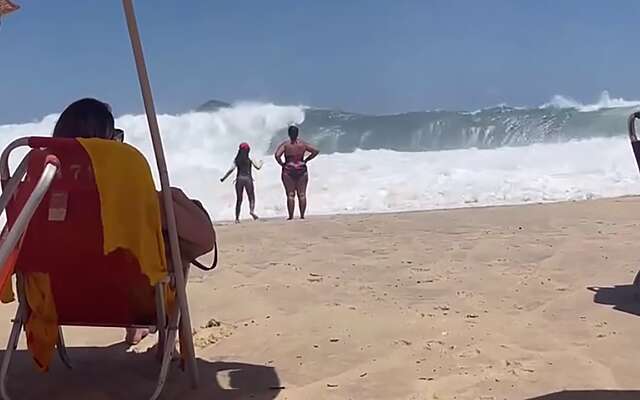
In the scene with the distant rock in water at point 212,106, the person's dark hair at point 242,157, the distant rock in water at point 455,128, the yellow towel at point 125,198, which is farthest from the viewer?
the distant rock in water at point 212,106

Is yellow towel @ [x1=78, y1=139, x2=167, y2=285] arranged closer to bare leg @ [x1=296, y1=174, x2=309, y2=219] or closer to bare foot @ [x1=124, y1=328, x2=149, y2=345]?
bare foot @ [x1=124, y1=328, x2=149, y2=345]

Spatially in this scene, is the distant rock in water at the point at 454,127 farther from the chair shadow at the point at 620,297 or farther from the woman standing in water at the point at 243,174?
the chair shadow at the point at 620,297

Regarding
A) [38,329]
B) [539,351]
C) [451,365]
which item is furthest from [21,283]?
[539,351]

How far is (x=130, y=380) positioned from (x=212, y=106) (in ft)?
107

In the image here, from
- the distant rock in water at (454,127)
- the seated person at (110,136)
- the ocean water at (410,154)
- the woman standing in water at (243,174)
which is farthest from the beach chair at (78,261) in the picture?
the distant rock in water at (454,127)

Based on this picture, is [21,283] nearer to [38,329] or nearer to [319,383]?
[38,329]

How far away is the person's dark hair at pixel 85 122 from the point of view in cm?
302

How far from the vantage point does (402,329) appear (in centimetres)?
381

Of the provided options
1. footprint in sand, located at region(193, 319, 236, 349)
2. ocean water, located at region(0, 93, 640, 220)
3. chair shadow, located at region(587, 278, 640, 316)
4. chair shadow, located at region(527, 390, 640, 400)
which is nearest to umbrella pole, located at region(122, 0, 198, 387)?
footprint in sand, located at region(193, 319, 236, 349)

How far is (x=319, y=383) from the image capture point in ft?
10.3

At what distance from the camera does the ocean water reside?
60.4ft

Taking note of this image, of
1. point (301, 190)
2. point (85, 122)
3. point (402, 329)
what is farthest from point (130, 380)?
point (301, 190)

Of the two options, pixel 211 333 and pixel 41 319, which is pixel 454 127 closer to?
pixel 211 333

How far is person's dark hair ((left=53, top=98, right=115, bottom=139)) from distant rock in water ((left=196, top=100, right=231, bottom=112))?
31.4 meters
